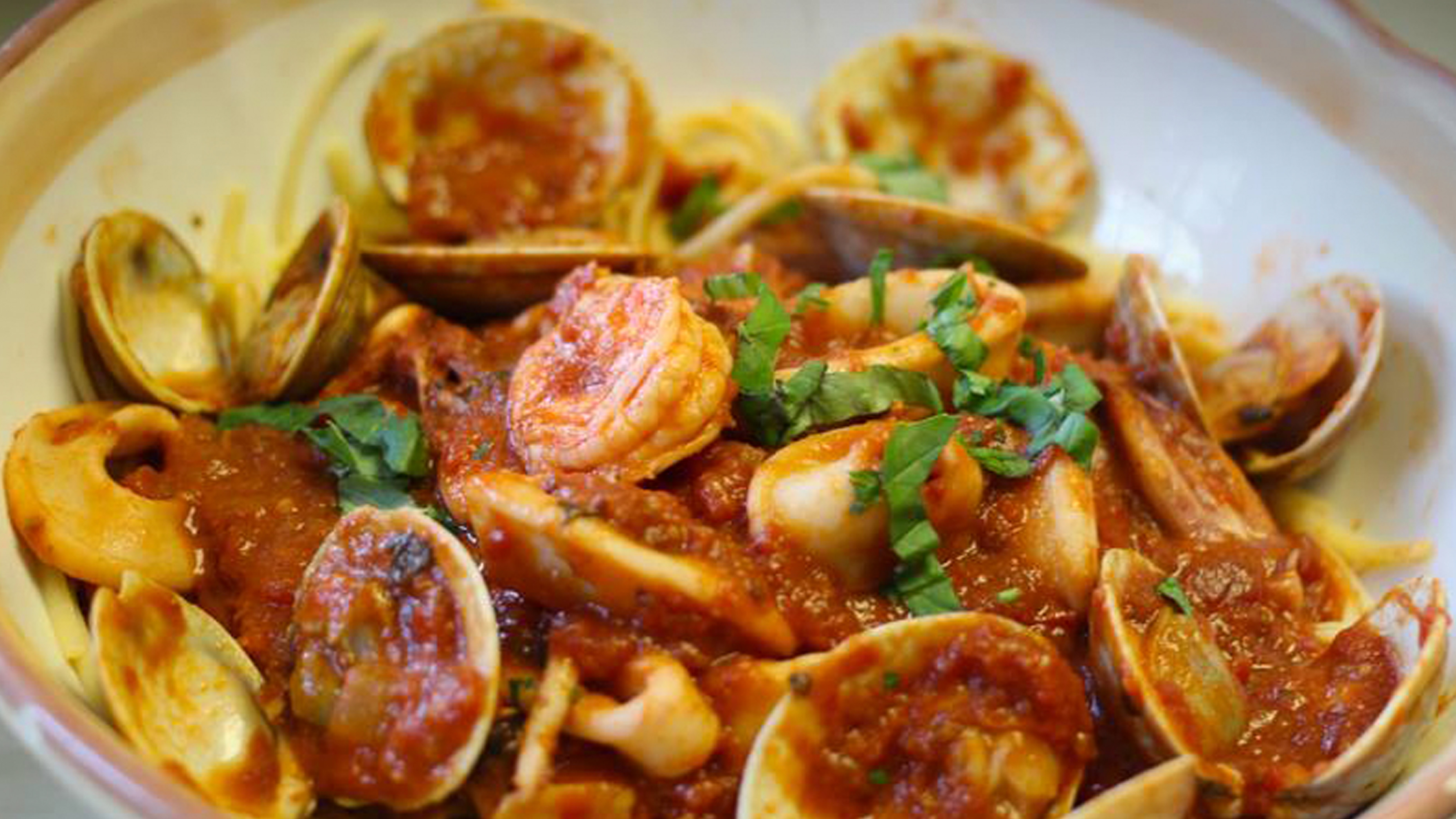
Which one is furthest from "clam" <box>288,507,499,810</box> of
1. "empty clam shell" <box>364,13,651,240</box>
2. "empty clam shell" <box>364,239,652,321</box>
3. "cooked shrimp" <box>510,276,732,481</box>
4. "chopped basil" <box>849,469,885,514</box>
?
"empty clam shell" <box>364,13,651,240</box>

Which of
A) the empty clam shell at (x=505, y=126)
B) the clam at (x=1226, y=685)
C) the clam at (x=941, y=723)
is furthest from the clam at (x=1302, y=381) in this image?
the empty clam shell at (x=505, y=126)

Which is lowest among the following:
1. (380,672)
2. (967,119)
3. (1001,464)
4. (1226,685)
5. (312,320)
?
(380,672)

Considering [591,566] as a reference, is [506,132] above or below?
above

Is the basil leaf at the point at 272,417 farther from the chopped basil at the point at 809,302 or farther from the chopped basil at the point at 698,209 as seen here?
the chopped basil at the point at 698,209

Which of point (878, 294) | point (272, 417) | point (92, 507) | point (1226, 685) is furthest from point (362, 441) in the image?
point (1226, 685)

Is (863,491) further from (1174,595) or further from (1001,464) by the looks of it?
(1174,595)

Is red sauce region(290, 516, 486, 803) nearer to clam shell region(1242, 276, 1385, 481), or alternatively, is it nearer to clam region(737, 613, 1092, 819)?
clam region(737, 613, 1092, 819)

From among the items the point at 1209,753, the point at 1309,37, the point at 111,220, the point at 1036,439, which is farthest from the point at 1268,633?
the point at 111,220
